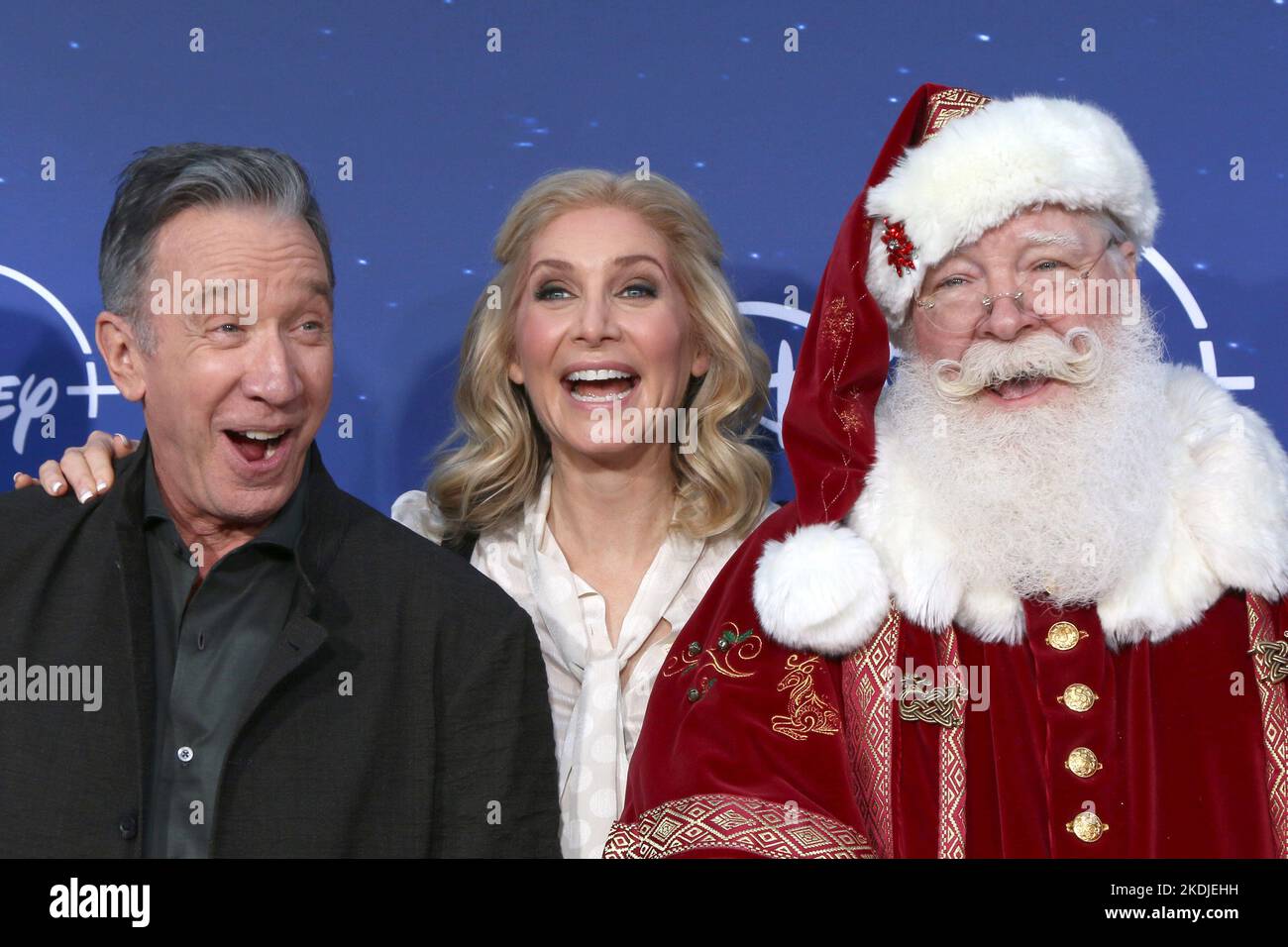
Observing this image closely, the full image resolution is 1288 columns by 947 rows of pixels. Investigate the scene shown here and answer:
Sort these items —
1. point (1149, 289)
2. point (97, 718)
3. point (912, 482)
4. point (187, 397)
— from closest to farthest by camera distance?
point (97, 718) → point (187, 397) → point (912, 482) → point (1149, 289)

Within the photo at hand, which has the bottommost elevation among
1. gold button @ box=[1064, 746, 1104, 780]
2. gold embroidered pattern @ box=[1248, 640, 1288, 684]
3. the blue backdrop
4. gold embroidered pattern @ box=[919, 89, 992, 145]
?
gold button @ box=[1064, 746, 1104, 780]

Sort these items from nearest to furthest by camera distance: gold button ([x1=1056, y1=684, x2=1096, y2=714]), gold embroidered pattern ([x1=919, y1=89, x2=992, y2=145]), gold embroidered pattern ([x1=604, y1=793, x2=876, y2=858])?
gold embroidered pattern ([x1=604, y1=793, x2=876, y2=858]) < gold button ([x1=1056, y1=684, x2=1096, y2=714]) < gold embroidered pattern ([x1=919, y1=89, x2=992, y2=145])

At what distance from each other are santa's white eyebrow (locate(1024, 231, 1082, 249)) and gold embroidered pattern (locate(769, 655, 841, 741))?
864mm

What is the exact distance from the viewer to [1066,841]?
2.47 m

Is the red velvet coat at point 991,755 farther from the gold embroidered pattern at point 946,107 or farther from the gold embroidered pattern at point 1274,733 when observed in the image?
the gold embroidered pattern at point 946,107

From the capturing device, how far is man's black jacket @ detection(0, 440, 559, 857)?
2346mm

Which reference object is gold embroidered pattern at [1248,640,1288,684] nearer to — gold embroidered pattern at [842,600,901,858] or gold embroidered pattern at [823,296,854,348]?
gold embroidered pattern at [842,600,901,858]

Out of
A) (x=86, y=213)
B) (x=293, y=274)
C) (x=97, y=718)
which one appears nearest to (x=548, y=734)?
(x=97, y=718)

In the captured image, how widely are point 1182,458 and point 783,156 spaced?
1.43m

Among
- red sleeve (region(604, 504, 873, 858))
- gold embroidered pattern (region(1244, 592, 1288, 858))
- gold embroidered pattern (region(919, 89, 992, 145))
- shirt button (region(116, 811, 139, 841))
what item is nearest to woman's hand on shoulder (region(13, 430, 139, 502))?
shirt button (region(116, 811, 139, 841))

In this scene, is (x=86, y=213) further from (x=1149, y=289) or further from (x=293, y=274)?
(x=1149, y=289)

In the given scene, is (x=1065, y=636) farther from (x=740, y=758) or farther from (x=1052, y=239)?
(x=1052, y=239)

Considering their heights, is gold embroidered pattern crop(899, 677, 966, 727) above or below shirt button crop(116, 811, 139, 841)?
above

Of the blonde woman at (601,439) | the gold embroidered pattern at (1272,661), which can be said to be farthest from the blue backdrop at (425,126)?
the gold embroidered pattern at (1272,661)
